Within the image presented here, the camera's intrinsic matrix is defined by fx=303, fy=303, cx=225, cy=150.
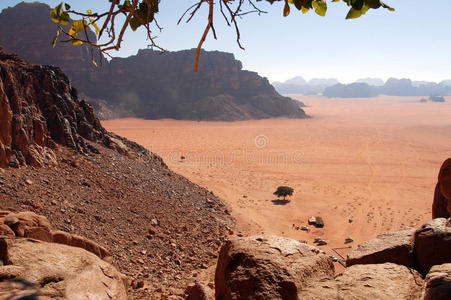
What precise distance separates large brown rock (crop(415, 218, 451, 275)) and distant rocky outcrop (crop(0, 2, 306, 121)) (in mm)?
53420

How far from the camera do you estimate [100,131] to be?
13.6 m

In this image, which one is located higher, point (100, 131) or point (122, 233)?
point (100, 131)

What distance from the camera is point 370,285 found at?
319 centimetres

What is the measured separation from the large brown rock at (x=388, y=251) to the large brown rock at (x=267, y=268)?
1.21 metres

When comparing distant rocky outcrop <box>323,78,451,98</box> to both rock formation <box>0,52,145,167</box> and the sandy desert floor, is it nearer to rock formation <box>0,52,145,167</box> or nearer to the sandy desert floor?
the sandy desert floor

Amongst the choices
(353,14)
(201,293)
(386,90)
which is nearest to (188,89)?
(201,293)

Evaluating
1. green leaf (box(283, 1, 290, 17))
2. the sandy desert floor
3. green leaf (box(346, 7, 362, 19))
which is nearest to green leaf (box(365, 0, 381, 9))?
green leaf (box(346, 7, 362, 19))

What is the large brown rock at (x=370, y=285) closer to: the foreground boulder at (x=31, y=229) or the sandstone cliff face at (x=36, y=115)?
the foreground boulder at (x=31, y=229)

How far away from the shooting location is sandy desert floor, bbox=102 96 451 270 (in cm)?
1338

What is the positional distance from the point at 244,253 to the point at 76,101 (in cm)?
1183

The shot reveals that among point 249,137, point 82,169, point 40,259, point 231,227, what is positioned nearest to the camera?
point 40,259

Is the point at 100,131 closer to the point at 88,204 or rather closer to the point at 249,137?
the point at 88,204

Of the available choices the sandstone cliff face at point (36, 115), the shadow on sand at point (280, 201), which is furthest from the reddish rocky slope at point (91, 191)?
the shadow on sand at point (280, 201)

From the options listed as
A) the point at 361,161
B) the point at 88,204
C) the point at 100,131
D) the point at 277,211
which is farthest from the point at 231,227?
the point at 361,161
